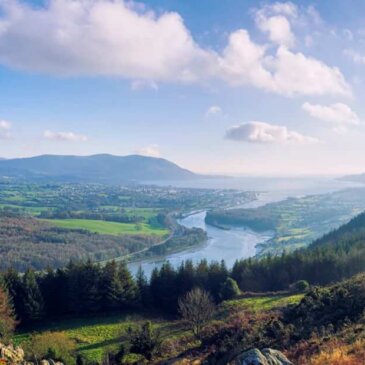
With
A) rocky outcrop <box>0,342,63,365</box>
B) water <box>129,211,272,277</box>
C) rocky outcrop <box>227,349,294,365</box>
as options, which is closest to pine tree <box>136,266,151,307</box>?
rocky outcrop <box>0,342,63,365</box>

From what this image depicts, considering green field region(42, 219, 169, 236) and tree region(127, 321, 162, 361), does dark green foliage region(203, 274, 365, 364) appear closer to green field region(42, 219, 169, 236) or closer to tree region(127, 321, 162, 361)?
tree region(127, 321, 162, 361)

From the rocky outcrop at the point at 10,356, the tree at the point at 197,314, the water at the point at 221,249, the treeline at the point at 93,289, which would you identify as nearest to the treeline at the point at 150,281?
the treeline at the point at 93,289

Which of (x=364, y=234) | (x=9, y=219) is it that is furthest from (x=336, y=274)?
(x=9, y=219)

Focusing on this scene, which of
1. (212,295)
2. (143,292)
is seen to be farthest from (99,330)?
(212,295)

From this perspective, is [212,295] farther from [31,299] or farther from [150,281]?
[31,299]

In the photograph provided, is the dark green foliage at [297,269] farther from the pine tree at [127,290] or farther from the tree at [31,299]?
the tree at [31,299]

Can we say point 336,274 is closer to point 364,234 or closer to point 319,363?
point 364,234
